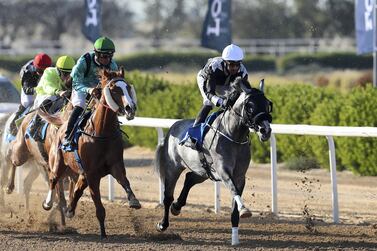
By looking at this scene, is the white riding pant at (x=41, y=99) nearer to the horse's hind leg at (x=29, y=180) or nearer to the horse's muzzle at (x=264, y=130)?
the horse's hind leg at (x=29, y=180)

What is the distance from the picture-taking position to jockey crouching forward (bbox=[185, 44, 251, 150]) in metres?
9.72

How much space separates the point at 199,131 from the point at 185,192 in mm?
801

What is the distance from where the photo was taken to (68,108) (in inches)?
434

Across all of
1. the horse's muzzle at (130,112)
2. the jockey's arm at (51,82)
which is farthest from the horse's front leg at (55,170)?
the horse's muzzle at (130,112)

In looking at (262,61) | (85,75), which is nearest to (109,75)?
(85,75)

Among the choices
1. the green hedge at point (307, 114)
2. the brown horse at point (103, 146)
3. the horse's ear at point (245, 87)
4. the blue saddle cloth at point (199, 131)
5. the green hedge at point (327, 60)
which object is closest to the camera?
the horse's ear at point (245, 87)

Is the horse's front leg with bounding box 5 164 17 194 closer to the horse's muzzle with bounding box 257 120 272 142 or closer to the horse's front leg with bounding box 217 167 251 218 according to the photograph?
the horse's front leg with bounding box 217 167 251 218

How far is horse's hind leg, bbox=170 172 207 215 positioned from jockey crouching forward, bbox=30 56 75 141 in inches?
70.6

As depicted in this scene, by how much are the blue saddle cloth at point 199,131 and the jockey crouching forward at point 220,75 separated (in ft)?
0.11

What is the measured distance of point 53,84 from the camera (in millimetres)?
11492

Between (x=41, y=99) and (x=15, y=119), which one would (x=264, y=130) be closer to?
(x=41, y=99)

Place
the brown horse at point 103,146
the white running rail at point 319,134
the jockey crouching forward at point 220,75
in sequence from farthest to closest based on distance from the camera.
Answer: the white running rail at point 319,134 < the brown horse at point 103,146 < the jockey crouching forward at point 220,75

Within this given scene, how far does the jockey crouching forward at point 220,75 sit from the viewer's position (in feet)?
31.9

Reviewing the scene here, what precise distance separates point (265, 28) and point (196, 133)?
2162 inches
